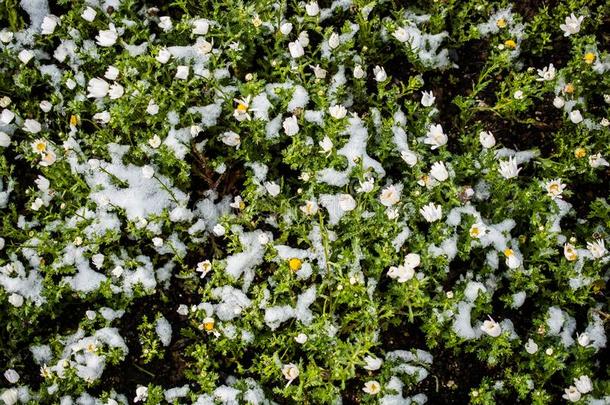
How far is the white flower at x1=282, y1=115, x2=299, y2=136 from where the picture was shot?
2.79 m

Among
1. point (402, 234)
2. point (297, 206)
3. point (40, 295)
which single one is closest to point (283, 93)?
point (297, 206)

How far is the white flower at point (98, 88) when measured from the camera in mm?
2861

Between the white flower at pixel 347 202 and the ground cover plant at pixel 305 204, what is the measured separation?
0.01m

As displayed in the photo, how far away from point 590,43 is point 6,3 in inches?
126

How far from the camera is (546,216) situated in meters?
2.81

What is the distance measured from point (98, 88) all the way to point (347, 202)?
1345 mm

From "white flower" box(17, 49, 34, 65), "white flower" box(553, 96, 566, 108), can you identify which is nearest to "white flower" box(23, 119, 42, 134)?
"white flower" box(17, 49, 34, 65)

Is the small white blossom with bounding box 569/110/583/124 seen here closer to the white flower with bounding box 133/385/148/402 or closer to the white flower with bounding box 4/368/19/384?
the white flower with bounding box 133/385/148/402

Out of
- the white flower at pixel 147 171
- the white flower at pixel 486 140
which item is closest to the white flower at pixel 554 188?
the white flower at pixel 486 140

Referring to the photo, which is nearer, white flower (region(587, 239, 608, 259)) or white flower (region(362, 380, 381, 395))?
white flower (region(362, 380, 381, 395))

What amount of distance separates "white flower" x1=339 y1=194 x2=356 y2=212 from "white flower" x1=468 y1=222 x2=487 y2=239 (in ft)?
1.85

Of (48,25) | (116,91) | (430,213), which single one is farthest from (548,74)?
(48,25)

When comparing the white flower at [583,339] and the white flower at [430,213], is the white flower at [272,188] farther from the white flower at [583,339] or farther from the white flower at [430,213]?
the white flower at [583,339]

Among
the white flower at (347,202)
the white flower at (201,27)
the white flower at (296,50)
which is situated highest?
the white flower at (201,27)
